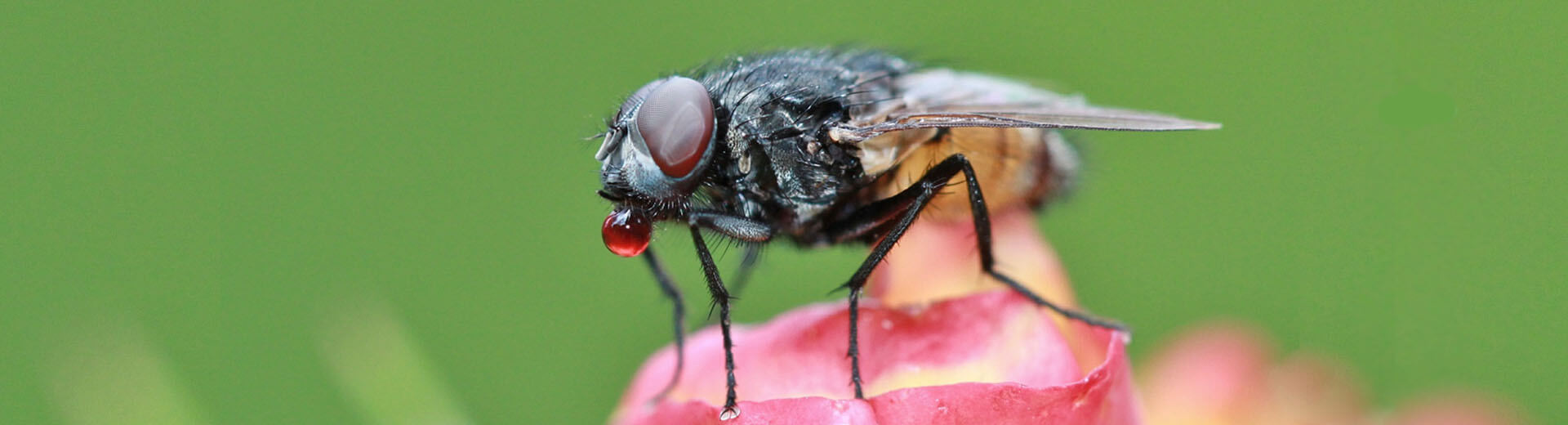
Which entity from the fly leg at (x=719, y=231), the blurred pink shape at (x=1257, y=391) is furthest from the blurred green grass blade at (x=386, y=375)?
the blurred pink shape at (x=1257, y=391)

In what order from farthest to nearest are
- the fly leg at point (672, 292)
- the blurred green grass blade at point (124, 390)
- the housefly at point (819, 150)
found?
the fly leg at point (672, 292) < the housefly at point (819, 150) < the blurred green grass blade at point (124, 390)

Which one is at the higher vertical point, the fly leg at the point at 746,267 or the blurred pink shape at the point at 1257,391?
the fly leg at the point at 746,267

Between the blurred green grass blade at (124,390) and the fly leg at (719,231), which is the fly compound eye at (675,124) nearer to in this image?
the fly leg at (719,231)

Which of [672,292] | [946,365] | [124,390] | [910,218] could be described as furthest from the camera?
[672,292]

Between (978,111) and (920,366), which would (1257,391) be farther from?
(920,366)

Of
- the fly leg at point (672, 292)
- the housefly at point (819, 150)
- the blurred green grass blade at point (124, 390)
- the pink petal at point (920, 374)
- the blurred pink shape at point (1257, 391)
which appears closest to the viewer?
the pink petal at point (920, 374)

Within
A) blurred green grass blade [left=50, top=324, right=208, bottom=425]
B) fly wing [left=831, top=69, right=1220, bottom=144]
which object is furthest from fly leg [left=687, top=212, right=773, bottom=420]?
blurred green grass blade [left=50, top=324, right=208, bottom=425]

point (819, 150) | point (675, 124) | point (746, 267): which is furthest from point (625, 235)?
point (746, 267)
